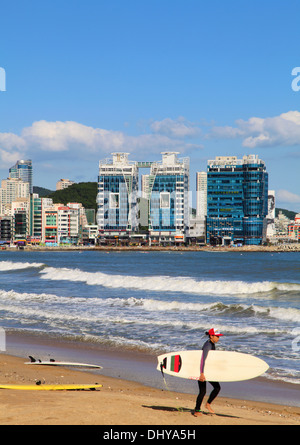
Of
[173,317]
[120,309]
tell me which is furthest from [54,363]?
[120,309]

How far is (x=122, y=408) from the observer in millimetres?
9578

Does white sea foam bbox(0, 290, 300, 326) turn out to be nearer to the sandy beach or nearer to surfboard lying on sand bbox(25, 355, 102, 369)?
surfboard lying on sand bbox(25, 355, 102, 369)

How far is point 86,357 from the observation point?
1614 cm

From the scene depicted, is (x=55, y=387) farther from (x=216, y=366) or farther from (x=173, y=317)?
(x=173, y=317)

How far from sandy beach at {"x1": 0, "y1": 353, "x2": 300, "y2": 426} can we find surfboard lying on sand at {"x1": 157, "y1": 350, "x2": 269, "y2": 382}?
602mm

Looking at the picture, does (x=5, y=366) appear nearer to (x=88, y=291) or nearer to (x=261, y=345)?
(x=261, y=345)

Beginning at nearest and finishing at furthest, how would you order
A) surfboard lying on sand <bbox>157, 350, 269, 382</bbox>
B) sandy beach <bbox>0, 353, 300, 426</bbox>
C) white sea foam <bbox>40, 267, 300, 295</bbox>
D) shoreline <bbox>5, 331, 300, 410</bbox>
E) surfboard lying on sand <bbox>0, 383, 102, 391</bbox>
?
sandy beach <bbox>0, 353, 300, 426</bbox> < surfboard lying on sand <bbox>157, 350, 269, 382</bbox> < surfboard lying on sand <bbox>0, 383, 102, 391</bbox> < shoreline <bbox>5, 331, 300, 410</bbox> < white sea foam <bbox>40, 267, 300, 295</bbox>

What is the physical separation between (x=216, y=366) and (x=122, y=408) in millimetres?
2230

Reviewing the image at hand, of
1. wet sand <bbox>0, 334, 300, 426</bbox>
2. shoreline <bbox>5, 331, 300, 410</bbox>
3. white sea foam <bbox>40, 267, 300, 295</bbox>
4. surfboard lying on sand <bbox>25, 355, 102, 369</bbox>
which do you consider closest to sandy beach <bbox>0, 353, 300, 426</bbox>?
wet sand <bbox>0, 334, 300, 426</bbox>

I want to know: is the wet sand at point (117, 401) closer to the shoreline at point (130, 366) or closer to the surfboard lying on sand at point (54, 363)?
the shoreline at point (130, 366)

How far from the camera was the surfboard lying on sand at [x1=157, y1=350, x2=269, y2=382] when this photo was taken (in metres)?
10.7

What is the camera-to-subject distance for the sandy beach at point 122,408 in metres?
8.77
